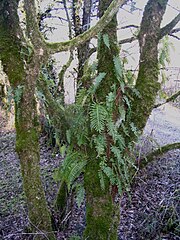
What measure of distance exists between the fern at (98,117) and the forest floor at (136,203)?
39.7 inches

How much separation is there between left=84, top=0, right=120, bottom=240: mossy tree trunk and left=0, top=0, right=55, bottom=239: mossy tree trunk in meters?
0.50

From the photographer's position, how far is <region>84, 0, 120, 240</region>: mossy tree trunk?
2.81m

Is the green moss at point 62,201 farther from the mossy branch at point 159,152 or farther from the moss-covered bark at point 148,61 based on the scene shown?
the moss-covered bark at point 148,61

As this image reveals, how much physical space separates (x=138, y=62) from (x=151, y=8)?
0.53m

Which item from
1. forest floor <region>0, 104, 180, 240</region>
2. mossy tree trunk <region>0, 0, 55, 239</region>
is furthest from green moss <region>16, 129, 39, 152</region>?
forest floor <region>0, 104, 180, 240</region>

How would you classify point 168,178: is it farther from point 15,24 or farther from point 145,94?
point 15,24

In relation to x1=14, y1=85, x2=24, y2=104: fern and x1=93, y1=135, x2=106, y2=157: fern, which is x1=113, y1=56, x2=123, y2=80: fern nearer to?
x1=93, y1=135, x2=106, y2=157: fern

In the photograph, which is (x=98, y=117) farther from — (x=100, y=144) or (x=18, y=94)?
(x=18, y=94)

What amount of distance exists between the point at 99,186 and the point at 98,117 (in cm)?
70

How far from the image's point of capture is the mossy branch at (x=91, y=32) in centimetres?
252

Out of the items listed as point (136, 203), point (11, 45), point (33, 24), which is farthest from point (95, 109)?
point (136, 203)

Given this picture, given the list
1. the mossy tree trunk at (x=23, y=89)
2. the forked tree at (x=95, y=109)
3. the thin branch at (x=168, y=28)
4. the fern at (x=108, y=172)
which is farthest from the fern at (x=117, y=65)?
the fern at (x=108, y=172)

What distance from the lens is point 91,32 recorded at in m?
2.64

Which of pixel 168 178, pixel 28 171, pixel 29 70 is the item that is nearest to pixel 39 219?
pixel 28 171
